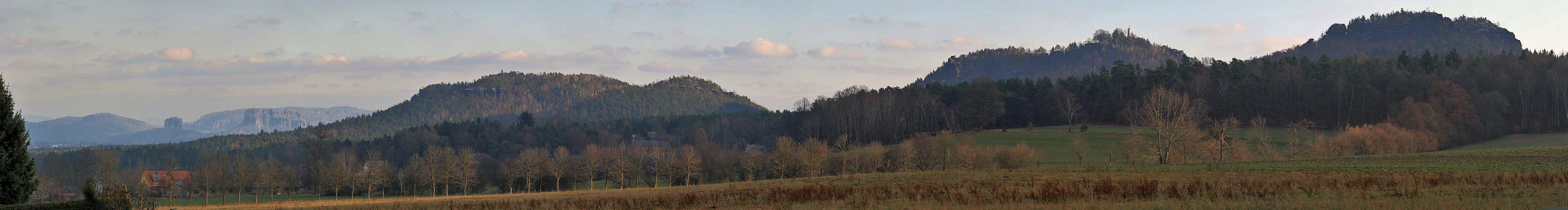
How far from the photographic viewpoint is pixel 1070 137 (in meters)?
93.8

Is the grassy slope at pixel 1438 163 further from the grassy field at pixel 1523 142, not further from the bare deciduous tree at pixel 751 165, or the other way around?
the bare deciduous tree at pixel 751 165

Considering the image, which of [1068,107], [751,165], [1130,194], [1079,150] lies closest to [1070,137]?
[1068,107]

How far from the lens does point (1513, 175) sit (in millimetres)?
28094

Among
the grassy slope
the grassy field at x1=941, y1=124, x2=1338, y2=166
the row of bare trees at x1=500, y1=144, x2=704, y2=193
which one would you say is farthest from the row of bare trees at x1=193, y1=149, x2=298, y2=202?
the grassy slope

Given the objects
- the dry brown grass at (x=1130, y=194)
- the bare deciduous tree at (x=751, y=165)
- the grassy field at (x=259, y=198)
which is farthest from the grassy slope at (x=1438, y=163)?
the grassy field at (x=259, y=198)

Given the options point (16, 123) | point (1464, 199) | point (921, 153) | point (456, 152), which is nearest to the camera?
point (1464, 199)

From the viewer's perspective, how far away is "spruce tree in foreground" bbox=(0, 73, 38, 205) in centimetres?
2722

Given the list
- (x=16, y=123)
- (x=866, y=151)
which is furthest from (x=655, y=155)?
(x=16, y=123)

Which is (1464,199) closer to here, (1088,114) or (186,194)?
(1088,114)

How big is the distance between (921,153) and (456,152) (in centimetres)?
11268

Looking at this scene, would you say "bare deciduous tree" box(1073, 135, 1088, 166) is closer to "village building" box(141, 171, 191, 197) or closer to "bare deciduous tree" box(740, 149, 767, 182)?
"bare deciduous tree" box(740, 149, 767, 182)

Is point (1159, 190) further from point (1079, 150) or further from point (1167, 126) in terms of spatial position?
point (1079, 150)

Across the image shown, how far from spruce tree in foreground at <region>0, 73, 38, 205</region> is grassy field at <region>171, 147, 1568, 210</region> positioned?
340 inches

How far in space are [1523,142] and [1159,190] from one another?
71.8 metres
